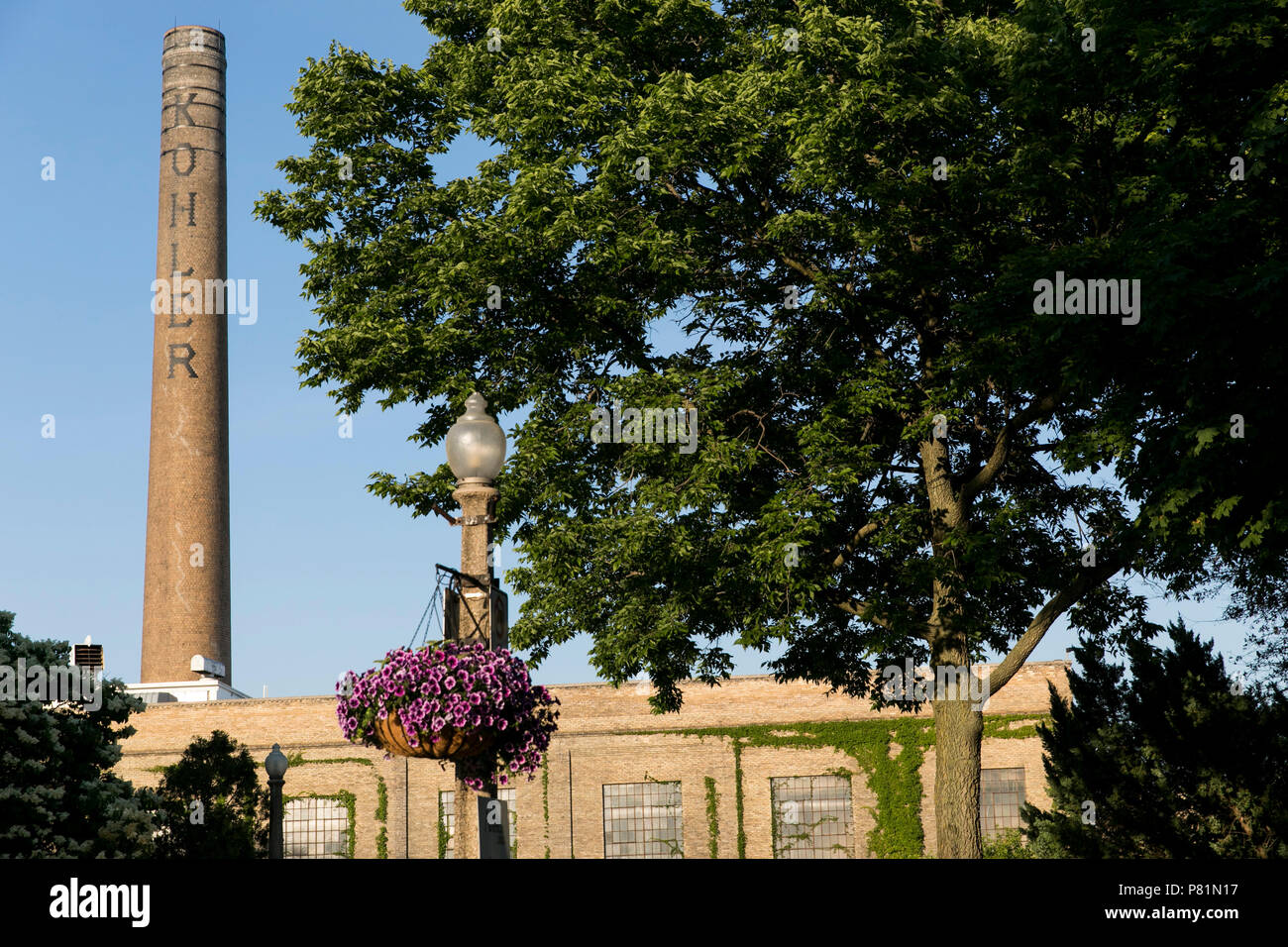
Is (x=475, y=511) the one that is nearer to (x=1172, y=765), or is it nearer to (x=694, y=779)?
(x=1172, y=765)

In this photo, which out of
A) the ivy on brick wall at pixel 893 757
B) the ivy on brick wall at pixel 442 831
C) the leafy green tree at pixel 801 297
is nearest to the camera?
the leafy green tree at pixel 801 297

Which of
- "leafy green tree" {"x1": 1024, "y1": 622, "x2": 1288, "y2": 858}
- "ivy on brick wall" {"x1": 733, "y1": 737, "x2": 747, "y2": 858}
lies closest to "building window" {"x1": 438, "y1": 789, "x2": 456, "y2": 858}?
"ivy on brick wall" {"x1": 733, "y1": 737, "x2": 747, "y2": 858}

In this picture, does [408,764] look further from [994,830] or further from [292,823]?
[994,830]

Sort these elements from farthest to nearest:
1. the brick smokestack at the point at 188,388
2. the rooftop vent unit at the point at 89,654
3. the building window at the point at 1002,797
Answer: the brick smokestack at the point at 188,388, the rooftop vent unit at the point at 89,654, the building window at the point at 1002,797

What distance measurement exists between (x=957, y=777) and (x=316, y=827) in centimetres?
2532

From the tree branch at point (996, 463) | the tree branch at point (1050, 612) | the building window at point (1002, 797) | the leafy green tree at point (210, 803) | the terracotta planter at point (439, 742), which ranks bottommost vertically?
the building window at point (1002, 797)

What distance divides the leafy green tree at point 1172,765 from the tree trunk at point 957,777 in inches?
65.3

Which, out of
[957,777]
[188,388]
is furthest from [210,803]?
[188,388]

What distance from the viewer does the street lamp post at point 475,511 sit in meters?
8.27

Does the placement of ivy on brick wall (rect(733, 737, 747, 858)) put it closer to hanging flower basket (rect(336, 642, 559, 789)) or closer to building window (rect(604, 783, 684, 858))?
building window (rect(604, 783, 684, 858))

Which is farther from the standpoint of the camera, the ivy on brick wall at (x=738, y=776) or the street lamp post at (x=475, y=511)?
the ivy on brick wall at (x=738, y=776)

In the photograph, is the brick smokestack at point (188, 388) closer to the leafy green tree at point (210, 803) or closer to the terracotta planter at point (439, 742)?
the leafy green tree at point (210, 803)

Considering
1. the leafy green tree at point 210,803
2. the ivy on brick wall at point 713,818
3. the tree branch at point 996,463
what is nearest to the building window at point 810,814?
the ivy on brick wall at point 713,818

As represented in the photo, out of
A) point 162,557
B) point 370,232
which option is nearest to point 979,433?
point 370,232
